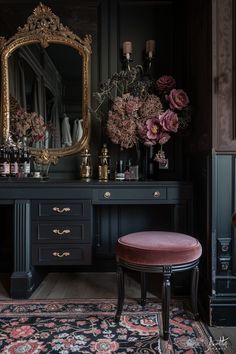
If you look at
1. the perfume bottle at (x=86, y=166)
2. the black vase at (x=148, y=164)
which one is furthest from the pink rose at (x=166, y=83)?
the perfume bottle at (x=86, y=166)

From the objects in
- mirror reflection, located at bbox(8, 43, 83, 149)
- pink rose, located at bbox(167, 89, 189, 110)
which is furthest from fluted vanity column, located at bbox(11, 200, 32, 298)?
pink rose, located at bbox(167, 89, 189, 110)

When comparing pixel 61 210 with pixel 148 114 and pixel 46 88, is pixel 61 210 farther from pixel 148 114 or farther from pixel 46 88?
pixel 46 88

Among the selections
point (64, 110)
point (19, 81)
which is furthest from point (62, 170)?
point (19, 81)

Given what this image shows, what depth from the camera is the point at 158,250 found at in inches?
67.6

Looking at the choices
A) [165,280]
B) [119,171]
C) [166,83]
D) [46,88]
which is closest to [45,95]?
[46,88]

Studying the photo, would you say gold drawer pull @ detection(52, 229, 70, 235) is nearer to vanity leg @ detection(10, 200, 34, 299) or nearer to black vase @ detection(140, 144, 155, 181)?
vanity leg @ detection(10, 200, 34, 299)

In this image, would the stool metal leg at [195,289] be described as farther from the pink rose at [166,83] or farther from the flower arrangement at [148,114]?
the pink rose at [166,83]

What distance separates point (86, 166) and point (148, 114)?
2.29 feet

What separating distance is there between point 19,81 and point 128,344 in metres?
2.27

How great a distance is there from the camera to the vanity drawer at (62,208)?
2283 millimetres

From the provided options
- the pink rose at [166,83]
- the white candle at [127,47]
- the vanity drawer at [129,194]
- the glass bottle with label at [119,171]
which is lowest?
the vanity drawer at [129,194]

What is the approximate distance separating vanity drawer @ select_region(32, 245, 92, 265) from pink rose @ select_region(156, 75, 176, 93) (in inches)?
56.5

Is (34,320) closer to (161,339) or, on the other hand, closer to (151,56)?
(161,339)

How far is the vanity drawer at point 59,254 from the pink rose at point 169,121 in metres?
1.08
